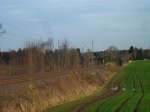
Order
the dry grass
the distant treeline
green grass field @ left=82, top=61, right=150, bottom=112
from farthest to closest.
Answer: the distant treeline < green grass field @ left=82, top=61, right=150, bottom=112 < the dry grass

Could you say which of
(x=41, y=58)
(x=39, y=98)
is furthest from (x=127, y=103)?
(x=41, y=58)

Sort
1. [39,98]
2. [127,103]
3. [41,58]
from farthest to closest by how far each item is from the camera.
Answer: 1. [41,58]
2. [127,103]
3. [39,98]

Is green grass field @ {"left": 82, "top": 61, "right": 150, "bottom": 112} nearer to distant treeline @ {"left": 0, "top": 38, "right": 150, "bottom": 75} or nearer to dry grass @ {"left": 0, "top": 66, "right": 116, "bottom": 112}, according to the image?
dry grass @ {"left": 0, "top": 66, "right": 116, "bottom": 112}

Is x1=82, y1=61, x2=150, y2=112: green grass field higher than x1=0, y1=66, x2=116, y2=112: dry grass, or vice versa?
x1=0, y1=66, x2=116, y2=112: dry grass

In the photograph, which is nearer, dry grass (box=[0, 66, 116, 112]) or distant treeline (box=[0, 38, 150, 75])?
dry grass (box=[0, 66, 116, 112])

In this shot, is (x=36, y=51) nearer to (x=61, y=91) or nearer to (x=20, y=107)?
(x=61, y=91)

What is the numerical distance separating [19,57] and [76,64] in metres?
21.5

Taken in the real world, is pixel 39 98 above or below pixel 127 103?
above

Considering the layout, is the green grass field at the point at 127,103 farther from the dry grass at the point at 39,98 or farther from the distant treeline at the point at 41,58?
the distant treeline at the point at 41,58

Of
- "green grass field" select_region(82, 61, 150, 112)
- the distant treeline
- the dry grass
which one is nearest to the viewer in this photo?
the dry grass

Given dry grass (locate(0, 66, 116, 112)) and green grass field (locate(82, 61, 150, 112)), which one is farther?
green grass field (locate(82, 61, 150, 112))

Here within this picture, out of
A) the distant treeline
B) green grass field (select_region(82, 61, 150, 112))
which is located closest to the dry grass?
green grass field (select_region(82, 61, 150, 112))

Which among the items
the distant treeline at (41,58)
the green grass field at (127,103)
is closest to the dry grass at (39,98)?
the green grass field at (127,103)

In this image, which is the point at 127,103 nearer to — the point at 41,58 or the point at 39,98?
the point at 39,98
